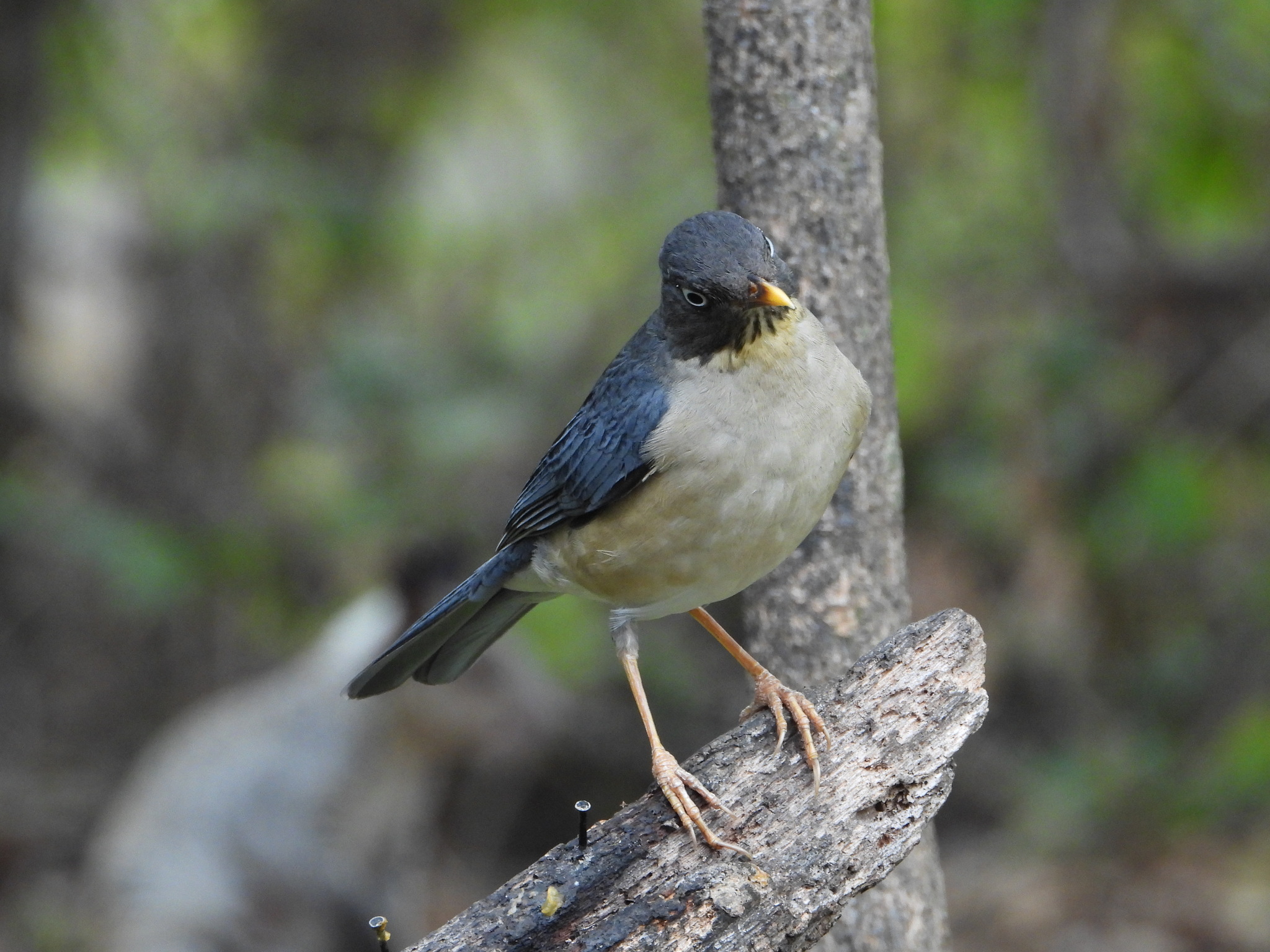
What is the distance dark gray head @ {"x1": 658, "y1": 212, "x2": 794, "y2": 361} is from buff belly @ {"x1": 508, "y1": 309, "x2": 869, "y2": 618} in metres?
0.06

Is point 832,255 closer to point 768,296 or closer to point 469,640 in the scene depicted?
point 768,296

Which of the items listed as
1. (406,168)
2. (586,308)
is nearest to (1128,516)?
(586,308)

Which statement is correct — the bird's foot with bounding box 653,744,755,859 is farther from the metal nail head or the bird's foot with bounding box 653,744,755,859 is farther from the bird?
the metal nail head

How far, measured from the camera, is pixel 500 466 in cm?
938

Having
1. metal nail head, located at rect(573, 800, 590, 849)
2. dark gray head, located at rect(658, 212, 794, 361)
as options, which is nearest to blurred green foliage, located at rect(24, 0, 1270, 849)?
dark gray head, located at rect(658, 212, 794, 361)

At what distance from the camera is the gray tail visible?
4.18 meters

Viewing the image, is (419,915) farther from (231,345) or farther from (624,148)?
(624,148)

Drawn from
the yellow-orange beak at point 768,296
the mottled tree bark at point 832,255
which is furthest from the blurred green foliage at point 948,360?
the yellow-orange beak at point 768,296

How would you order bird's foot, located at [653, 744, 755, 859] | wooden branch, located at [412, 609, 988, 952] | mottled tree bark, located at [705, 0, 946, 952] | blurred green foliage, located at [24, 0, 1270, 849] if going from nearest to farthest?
wooden branch, located at [412, 609, 988, 952], bird's foot, located at [653, 744, 755, 859], mottled tree bark, located at [705, 0, 946, 952], blurred green foliage, located at [24, 0, 1270, 849]

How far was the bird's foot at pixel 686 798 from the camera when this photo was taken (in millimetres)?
3174

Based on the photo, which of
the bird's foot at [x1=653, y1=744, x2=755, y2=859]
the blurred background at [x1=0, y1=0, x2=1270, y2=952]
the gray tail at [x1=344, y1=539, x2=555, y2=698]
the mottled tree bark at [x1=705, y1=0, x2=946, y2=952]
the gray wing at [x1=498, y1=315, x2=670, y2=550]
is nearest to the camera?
the bird's foot at [x1=653, y1=744, x2=755, y2=859]

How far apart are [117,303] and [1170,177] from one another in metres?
9.84

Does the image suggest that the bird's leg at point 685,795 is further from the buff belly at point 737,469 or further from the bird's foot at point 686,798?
the buff belly at point 737,469

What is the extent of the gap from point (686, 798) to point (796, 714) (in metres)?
0.38
